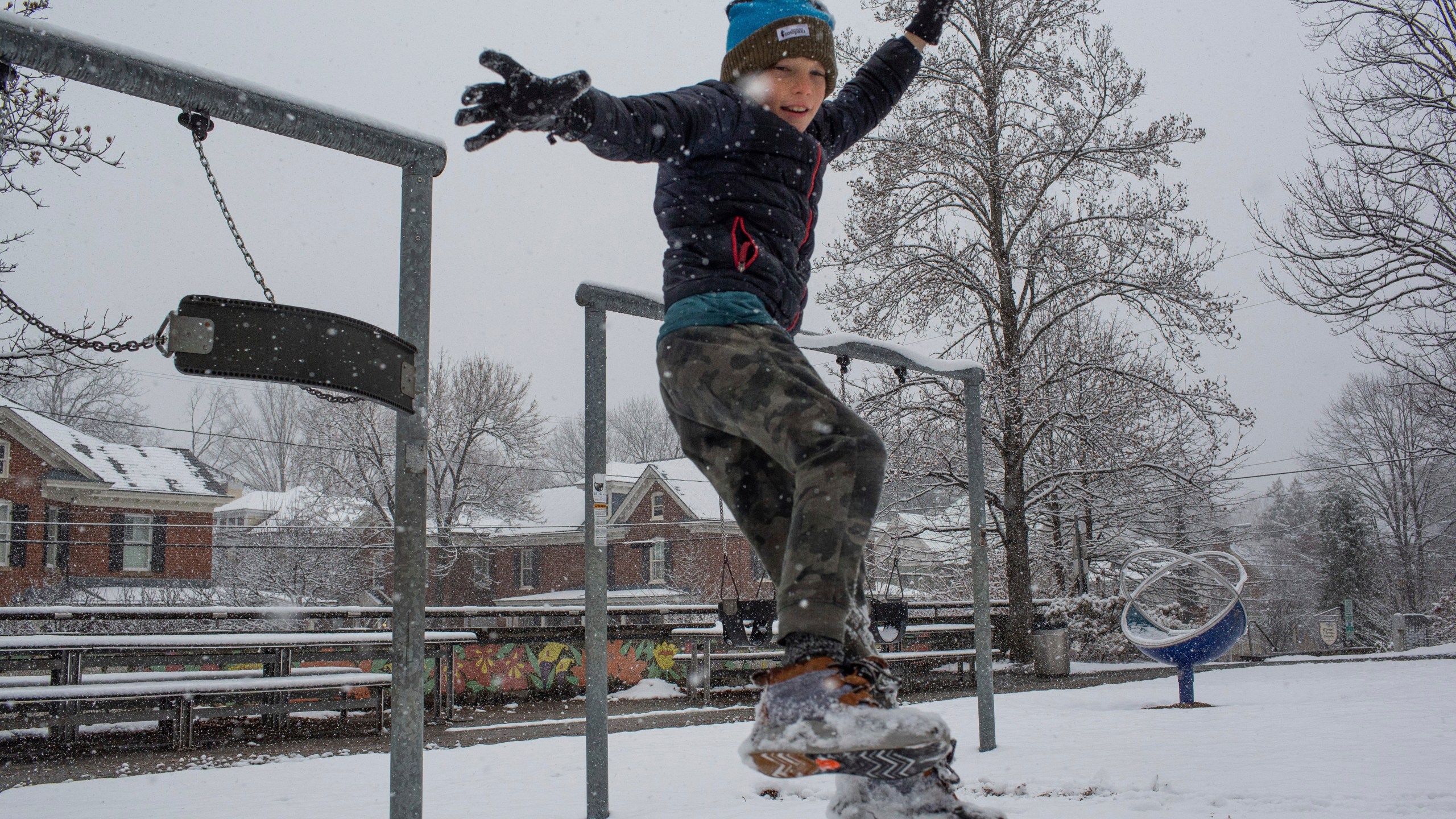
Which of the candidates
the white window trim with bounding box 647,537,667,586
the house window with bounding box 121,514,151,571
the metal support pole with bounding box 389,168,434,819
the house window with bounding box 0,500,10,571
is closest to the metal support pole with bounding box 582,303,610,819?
the metal support pole with bounding box 389,168,434,819

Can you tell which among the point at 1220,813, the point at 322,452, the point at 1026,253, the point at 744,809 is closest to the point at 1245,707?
the point at 1220,813

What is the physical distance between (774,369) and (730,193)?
0.42 m

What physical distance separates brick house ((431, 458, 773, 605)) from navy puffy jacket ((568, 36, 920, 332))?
2757cm

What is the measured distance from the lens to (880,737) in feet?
4.84

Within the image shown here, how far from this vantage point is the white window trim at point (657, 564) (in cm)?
3288

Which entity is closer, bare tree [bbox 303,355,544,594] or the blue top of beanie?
the blue top of beanie

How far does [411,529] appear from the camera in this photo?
2.39 metres

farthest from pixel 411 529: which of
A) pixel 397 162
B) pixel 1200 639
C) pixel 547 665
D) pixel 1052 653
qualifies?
pixel 1052 653

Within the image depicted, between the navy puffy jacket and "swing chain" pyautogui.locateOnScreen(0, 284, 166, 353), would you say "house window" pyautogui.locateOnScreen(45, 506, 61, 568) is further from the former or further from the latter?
the navy puffy jacket

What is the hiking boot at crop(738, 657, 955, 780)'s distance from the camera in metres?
1.47

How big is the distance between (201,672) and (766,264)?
345 inches

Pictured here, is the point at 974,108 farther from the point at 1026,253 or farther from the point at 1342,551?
the point at 1342,551

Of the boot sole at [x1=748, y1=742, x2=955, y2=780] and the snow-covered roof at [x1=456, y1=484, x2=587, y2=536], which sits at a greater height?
the snow-covered roof at [x1=456, y1=484, x2=587, y2=536]

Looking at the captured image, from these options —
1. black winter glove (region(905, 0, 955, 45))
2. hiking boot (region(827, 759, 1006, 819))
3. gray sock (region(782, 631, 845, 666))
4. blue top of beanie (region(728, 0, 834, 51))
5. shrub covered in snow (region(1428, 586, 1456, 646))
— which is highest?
black winter glove (region(905, 0, 955, 45))
